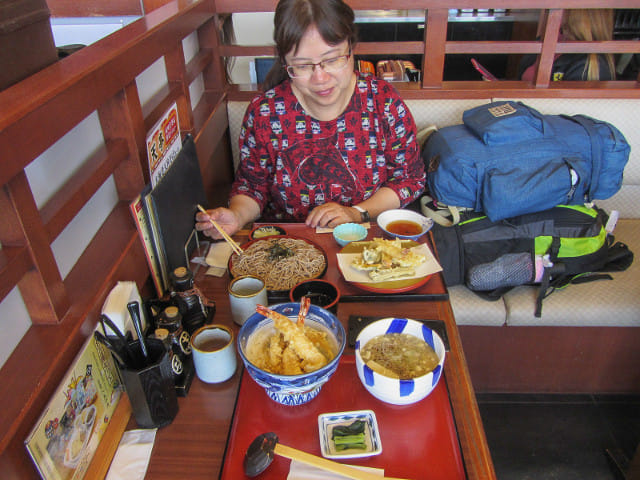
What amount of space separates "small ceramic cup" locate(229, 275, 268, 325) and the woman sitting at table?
0.54 m

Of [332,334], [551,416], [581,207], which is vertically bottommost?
[551,416]

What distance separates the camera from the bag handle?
209 cm

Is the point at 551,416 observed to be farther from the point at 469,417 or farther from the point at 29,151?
the point at 29,151

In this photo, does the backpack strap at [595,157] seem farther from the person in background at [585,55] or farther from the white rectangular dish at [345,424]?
the white rectangular dish at [345,424]

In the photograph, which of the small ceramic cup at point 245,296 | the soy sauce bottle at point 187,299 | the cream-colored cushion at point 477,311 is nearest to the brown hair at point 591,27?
the cream-colored cushion at point 477,311

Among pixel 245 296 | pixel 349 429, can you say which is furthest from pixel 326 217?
pixel 349 429

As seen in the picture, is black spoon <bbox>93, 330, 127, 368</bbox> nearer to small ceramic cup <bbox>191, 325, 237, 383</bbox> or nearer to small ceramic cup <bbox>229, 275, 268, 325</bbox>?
small ceramic cup <bbox>191, 325, 237, 383</bbox>

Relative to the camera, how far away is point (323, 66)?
5.40ft

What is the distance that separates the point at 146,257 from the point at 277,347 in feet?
1.54

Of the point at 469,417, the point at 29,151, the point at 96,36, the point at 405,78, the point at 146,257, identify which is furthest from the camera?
the point at 405,78

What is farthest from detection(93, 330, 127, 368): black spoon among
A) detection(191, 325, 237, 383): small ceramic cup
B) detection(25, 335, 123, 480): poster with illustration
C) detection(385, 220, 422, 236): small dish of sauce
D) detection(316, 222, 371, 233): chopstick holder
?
detection(385, 220, 422, 236): small dish of sauce

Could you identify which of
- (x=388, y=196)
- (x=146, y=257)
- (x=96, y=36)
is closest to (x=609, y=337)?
(x=388, y=196)

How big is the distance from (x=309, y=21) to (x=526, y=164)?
1.04 meters

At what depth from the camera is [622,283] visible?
2.10m
